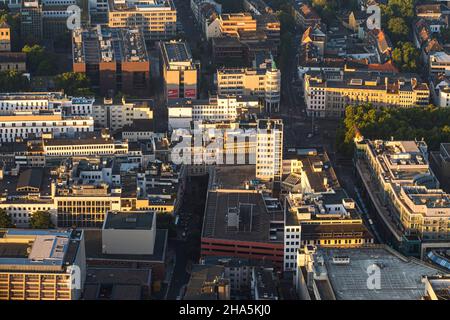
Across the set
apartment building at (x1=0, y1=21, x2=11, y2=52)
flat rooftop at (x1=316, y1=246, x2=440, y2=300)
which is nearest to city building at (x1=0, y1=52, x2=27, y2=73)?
apartment building at (x1=0, y1=21, x2=11, y2=52)

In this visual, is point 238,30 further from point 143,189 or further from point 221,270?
point 221,270

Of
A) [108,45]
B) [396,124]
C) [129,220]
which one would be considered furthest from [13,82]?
[129,220]

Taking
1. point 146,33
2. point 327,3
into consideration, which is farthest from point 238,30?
point 327,3

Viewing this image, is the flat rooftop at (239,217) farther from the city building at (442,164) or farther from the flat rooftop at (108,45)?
the flat rooftop at (108,45)

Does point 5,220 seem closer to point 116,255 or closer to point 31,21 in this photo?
point 116,255

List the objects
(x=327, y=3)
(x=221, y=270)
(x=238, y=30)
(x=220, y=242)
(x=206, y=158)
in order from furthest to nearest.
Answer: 1. (x=327, y=3)
2. (x=238, y=30)
3. (x=206, y=158)
4. (x=220, y=242)
5. (x=221, y=270)

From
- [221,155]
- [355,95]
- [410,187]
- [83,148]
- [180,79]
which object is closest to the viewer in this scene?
[410,187]
